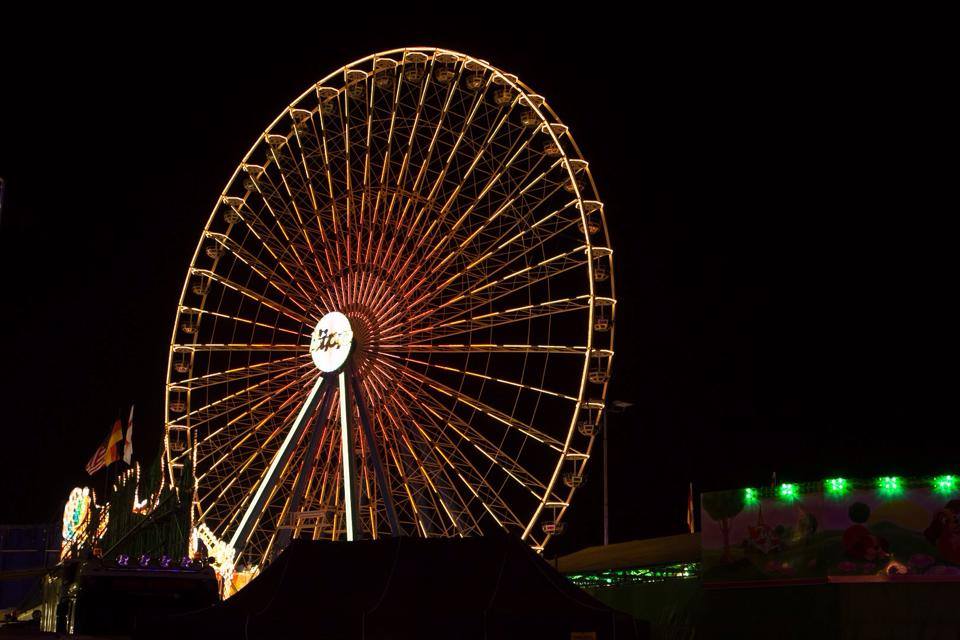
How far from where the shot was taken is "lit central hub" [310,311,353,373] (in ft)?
100

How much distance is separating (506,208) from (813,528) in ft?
43.8

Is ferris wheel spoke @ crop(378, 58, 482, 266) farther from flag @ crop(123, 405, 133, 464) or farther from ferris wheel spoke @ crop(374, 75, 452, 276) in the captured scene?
flag @ crop(123, 405, 133, 464)

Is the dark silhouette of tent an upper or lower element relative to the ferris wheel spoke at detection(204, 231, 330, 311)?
lower

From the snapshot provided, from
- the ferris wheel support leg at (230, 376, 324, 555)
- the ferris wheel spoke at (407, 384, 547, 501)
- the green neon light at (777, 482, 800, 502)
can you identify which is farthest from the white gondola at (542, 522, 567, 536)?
the green neon light at (777, 482, 800, 502)

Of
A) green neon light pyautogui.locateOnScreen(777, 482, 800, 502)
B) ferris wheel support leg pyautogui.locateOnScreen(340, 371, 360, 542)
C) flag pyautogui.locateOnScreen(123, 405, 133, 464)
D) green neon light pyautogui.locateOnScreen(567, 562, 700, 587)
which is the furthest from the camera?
flag pyautogui.locateOnScreen(123, 405, 133, 464)

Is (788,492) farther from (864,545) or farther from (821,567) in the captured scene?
(864,545)

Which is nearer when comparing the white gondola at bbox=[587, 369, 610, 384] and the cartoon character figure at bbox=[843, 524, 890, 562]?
the cartoon character figure at bbox=[843, 524, 890, 562]

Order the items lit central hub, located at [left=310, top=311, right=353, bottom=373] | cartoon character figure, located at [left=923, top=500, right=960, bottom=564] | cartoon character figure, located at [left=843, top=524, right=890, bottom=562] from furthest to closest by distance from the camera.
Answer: lit central hub, located at [left=310, top=311, right=353, bottom=373] < cartoon character figure, located at [left=843, top=524, right=890, bottom=562] < cartoon character figure, located at [left=923, top=500, right=960, bottom=564]

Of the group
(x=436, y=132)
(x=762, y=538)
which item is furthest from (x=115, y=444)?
(x=762, y=538)

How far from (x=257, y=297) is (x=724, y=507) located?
1591 cm

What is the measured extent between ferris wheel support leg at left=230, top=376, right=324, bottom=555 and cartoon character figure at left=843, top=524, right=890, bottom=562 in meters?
15.2

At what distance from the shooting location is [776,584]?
20.9 meters

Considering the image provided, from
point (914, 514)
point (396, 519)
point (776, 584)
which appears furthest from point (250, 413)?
point (914, 514)

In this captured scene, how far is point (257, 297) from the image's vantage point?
1300 inches
